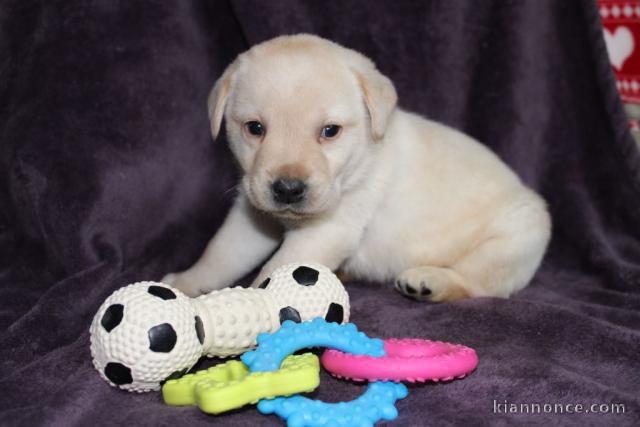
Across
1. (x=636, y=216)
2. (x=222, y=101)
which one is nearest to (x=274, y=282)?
(x=222, y=101)

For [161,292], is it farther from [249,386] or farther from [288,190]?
[288,190]

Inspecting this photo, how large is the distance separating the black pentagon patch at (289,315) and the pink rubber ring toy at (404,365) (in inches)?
7.0

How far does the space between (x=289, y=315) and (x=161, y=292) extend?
1.66ft

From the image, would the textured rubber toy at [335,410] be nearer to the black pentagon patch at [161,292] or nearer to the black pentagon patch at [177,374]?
the black pentagon patch at [177,374]

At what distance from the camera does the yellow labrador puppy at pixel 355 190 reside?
130 inches

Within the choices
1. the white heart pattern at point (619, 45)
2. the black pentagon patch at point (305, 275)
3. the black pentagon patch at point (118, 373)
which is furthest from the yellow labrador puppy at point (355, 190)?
the white heart pattern at point (619, 45)

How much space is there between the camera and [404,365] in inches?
98.0

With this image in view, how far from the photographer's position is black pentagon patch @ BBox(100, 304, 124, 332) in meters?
2.44

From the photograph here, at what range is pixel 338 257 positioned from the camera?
372 centimetres

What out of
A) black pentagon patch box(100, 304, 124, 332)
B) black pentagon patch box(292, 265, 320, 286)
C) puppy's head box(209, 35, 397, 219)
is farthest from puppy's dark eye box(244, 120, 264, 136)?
black pentagon patch box(100, 304, 124, 332)

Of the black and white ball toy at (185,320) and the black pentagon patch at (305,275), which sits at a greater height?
the black pentagon patch at (305,275)

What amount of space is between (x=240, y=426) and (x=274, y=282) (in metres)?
0.64

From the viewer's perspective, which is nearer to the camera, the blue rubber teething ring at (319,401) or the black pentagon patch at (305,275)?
the blue rubber teething ring at (319,401)

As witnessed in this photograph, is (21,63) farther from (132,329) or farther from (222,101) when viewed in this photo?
(132,329)
